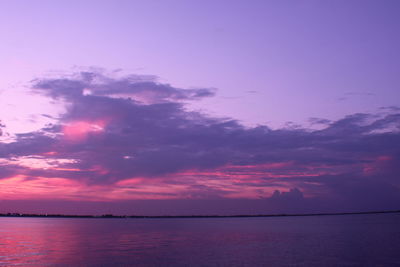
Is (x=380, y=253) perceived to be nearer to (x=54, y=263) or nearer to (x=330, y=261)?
(x=330, y=261)

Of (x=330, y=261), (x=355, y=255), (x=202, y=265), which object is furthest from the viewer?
(x=355, y=255)

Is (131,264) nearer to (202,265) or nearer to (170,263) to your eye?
(170,263)

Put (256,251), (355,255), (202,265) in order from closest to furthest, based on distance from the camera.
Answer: (202,265), (355,255), (256,251)

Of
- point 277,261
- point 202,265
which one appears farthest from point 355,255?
point 202,265

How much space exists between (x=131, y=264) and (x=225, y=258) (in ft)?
52.8

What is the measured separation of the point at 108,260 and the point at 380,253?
47.9 metres

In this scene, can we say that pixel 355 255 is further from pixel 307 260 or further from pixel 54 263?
Result: pixel 54 263

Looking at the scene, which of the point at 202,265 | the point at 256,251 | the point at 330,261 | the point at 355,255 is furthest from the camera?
the point at 256,251

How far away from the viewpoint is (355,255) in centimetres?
6806

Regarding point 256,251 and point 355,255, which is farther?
point 256,251

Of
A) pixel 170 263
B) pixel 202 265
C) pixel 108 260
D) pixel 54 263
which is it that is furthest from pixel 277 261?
pixel 54 263

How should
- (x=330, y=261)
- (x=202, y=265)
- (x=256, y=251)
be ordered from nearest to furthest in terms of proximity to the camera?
1. (x=202, y=265)
2. (x=330, y=261)
3. (x=256, y=251)

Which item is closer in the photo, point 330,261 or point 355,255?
point 330,261

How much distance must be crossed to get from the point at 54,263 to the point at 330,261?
140 feet
